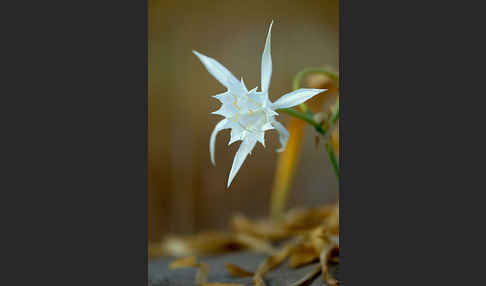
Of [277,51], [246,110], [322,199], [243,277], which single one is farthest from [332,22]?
[243,277]

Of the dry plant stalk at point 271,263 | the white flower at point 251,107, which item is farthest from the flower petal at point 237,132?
the dry plant stalk at point 271,263

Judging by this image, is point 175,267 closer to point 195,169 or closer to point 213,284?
point 213,284

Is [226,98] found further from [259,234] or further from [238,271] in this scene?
[259,234]

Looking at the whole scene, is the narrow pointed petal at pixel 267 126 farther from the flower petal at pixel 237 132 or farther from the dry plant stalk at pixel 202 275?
the dry plant stalk at pixel 202 275

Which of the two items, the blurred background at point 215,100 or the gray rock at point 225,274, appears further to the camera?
the blurred background at point 215,100

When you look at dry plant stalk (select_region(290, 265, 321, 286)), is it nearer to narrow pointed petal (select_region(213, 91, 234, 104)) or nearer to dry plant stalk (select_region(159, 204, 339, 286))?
dry plant stalk (select_region(159, 204, 339, 286))

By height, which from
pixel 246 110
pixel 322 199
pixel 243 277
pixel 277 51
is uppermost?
pixel 277 51

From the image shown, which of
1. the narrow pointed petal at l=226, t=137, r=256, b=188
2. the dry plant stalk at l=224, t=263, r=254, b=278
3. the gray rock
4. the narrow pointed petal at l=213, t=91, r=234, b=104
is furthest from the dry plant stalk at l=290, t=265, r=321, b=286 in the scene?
the narrow pointed petal at l=213, t=91, r=234, b=104

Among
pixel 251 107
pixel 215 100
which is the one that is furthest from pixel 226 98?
pixel 215 100
